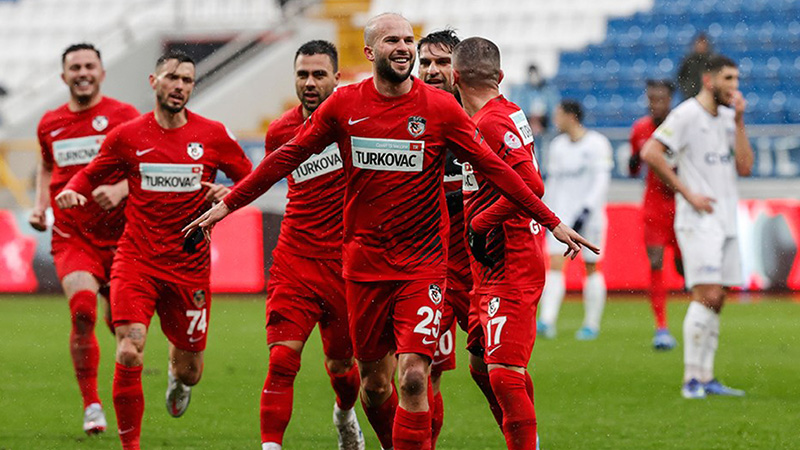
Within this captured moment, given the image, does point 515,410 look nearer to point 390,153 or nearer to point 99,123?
point 390,153

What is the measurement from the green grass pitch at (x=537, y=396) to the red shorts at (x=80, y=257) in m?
0.98

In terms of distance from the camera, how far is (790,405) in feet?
29.6

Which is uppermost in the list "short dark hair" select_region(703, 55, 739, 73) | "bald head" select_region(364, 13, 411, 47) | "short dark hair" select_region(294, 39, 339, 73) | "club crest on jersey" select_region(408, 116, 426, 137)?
"short dark hair" select_region(703, 55, 739, 73)

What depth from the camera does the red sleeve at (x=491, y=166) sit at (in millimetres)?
5844

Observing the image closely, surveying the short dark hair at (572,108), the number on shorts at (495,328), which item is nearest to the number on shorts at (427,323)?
the number on shorts at (495,328)

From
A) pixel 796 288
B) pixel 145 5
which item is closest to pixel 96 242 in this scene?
pixel 796 288

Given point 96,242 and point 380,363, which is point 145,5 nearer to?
point 96,242

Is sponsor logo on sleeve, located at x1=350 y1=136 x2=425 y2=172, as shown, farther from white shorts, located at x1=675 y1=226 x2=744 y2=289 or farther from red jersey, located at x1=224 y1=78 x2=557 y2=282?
white shorts, located at x1=675 y1=226 x2=744 y2=289

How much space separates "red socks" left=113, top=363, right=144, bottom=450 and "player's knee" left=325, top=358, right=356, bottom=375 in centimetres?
102

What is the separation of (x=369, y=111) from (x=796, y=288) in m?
11.6

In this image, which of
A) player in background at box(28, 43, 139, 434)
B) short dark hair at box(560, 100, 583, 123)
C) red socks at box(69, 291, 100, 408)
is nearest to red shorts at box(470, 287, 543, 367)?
player in background at box(28, 43, 139, 434)

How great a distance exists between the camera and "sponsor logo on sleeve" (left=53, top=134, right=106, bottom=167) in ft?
29.2

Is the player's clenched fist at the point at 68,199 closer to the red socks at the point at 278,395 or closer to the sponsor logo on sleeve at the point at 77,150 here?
the sponsor logo on sleeve at the point at 77,150

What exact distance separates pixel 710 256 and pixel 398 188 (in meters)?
3.87
